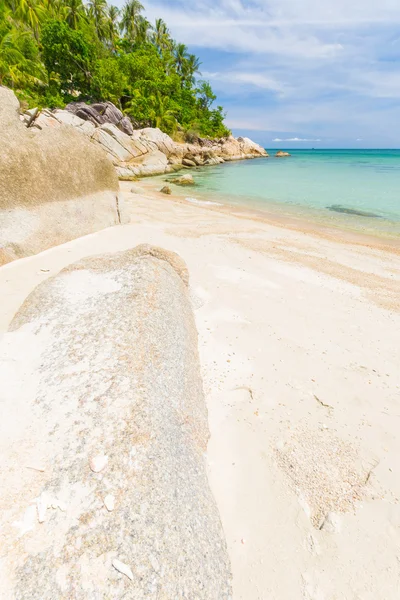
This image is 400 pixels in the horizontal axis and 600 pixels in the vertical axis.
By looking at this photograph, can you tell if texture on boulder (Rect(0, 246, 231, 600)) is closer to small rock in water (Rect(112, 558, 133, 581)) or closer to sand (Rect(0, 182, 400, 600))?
small rock in water (Rect(112, 558, 133, 581))

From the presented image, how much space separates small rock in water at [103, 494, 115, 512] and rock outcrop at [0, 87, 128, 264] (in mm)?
5075

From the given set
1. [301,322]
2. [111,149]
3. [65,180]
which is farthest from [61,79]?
[301,322]

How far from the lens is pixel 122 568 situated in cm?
151

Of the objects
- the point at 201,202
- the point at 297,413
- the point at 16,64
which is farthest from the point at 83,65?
the point at 297,413

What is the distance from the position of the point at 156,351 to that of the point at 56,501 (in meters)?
1.34

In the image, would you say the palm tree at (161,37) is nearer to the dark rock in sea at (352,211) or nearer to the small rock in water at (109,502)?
the dark rock in sea at (352,211)

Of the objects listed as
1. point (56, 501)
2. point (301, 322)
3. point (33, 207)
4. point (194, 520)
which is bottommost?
point (301, 322)

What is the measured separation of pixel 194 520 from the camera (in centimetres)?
191

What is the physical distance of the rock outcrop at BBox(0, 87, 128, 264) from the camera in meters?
5.59

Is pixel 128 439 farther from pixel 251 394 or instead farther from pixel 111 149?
pixel 111 149

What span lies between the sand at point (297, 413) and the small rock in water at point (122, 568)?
85 centimetres

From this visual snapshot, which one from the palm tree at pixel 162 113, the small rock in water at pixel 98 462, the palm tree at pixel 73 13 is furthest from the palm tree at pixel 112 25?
the small rock in water at pixel 98 462

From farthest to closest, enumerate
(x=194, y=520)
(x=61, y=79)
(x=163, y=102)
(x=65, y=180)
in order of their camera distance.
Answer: (x=163, y=102) < (x=61, y=79) < (x=65, y=180) < (x=194, y=520)

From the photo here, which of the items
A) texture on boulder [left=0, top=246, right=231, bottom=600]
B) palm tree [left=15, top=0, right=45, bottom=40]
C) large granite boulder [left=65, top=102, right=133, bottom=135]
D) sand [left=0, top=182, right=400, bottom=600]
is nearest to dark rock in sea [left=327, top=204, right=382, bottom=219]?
sand [left=0, top=182, right=400, bottom=600]
